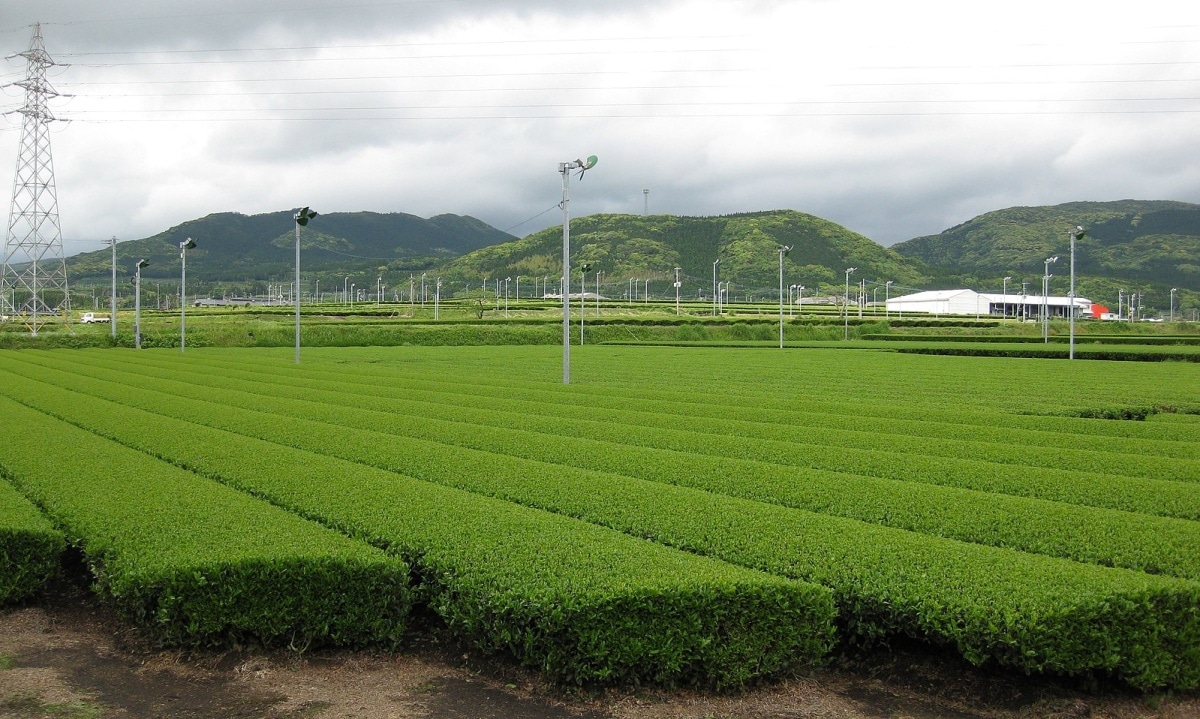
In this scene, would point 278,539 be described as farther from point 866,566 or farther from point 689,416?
point 689,416

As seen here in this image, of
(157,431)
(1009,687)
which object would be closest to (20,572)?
(157,431)

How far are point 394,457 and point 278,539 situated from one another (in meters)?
5.63

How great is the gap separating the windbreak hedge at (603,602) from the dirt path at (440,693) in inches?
10.0

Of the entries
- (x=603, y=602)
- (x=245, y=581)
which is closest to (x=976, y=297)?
(x=603, y=602)

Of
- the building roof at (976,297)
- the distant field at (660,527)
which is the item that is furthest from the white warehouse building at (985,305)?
the distant field at (660,527)

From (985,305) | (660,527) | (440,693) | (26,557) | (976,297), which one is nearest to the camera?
(440,693)

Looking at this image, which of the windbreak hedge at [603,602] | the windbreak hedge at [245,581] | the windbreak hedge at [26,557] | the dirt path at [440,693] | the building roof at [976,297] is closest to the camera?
the dirt path at [440,693]

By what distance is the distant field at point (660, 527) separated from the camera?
23.8 ft

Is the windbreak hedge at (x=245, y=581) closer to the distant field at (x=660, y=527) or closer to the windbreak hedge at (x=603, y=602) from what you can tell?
the distant field at (x=660, y=527)

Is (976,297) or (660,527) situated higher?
(976,297)

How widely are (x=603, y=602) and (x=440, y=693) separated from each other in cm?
167

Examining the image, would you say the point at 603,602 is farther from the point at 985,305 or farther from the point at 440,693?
the point at 985,305

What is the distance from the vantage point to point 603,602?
283 inches

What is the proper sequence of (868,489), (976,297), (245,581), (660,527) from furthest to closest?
(976,297)
(868,489)
(660,527)
(245,581)
